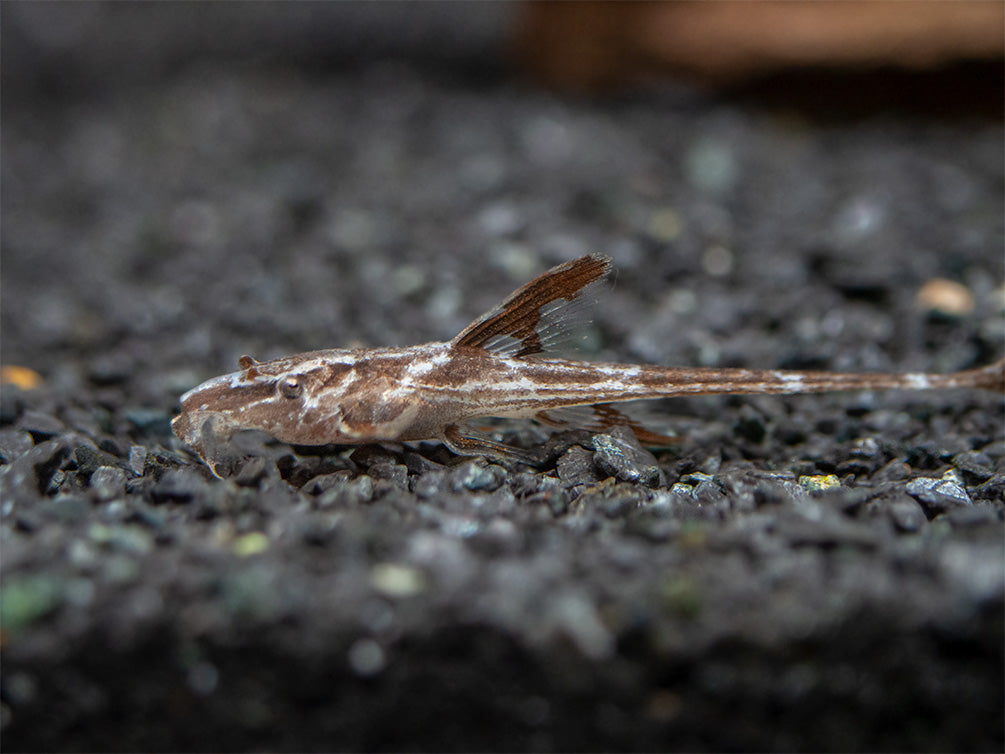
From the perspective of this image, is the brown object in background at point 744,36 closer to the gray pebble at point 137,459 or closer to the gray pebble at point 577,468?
the gray pebble at point 577,468

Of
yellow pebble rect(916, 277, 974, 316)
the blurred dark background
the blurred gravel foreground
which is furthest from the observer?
the blurred dark background

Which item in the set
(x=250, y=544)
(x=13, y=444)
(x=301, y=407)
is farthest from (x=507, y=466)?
(x=13, y=444)

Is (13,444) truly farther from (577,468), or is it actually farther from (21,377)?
(577,468)

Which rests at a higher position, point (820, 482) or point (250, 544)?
point (250, 544)

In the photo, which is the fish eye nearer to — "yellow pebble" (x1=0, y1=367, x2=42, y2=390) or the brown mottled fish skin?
the brown mottled fish skin

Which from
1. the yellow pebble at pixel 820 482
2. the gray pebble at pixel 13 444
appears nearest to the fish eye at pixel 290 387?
the gray pebble at pixel 13 444

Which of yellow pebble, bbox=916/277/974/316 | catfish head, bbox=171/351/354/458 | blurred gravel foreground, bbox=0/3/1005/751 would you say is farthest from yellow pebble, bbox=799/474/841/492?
yellow pebble, bbox=916/277/974/316

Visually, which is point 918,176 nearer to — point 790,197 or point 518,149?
point 790,197
